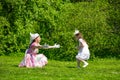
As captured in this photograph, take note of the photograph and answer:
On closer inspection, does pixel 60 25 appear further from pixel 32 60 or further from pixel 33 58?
pixel 32 60

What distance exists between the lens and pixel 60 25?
2869 centimetres

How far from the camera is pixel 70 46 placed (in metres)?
26.8

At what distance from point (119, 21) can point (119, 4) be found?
1.20 meters

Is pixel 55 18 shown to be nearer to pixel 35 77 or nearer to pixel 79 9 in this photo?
pixel 79 9

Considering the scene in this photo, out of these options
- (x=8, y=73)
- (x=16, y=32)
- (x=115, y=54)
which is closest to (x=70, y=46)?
(x=115, y=54)

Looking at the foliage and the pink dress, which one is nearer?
the pink dress

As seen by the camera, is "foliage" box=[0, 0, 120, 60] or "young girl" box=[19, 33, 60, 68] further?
"foliage" box=[0, 0, 120, 60]

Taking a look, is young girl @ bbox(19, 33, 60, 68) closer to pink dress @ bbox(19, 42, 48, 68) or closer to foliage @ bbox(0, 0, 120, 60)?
pink dress @ bbox(19, 42, 48, 68)

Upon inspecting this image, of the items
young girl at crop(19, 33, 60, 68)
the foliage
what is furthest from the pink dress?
the foliage

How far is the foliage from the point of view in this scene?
2702cm

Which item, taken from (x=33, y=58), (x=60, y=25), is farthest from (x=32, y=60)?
(x=60, y=25)

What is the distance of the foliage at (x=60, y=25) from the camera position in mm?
27016

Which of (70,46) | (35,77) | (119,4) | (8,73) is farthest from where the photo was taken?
(119,4)

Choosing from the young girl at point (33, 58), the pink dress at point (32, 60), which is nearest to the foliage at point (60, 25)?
the young girl at point (33, 58)
